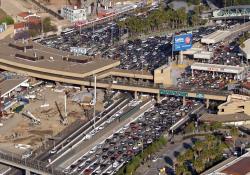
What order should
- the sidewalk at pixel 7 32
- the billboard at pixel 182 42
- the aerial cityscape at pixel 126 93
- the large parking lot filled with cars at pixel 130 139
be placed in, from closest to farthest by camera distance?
1. the large parking lot filled with cars at pixel 130 139
2. the aerial cityscape at pixel 126 93
3. the billboard at pixel 182 42
4. the sidewalk at pixel 7 32

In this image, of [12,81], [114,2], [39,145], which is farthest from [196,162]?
[114,2]

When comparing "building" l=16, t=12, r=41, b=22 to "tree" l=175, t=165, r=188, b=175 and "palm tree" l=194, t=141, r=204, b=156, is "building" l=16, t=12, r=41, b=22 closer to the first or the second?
"palm tree" l=194, t=141, r=204, b=156

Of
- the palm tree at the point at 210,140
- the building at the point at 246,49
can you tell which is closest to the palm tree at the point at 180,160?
the palm tree at the point at 210,140

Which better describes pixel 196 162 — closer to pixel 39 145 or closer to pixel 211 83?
pixel 39 145

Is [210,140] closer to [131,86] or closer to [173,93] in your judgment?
[173,93]

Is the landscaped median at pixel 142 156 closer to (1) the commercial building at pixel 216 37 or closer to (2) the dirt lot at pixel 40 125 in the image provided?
(2) the dirt lot at pixel 40 125

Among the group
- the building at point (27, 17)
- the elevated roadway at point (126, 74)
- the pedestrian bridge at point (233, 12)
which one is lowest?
the elevated roadway at point (126, 74)

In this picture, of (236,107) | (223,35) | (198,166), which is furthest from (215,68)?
(198,166)

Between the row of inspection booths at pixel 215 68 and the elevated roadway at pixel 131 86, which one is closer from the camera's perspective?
the elevated roadway at pixel 131 86

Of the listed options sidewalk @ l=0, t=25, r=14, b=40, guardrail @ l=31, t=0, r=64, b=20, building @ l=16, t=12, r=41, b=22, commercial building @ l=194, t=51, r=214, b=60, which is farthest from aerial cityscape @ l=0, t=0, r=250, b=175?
guardrail @ l=31, t=0, r=64, b=20
